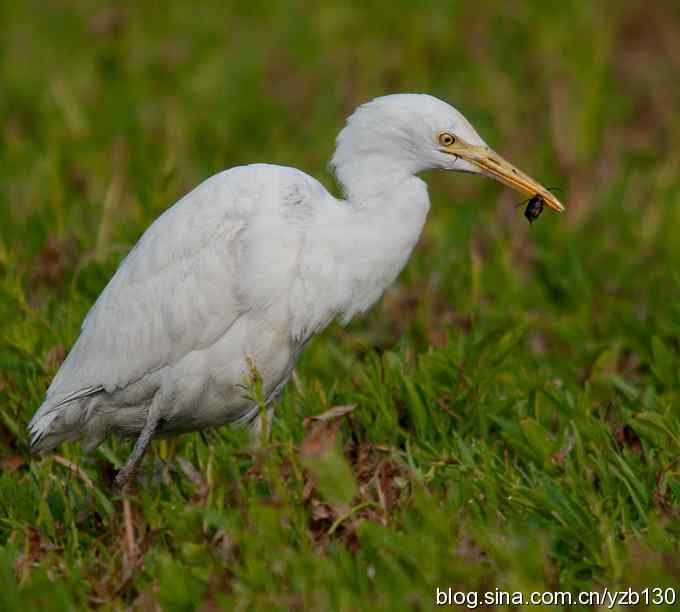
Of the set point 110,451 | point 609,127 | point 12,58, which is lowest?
point 110,451

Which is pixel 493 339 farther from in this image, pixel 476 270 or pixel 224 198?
pixel 224 198

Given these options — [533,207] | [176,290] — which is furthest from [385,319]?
[176,290]

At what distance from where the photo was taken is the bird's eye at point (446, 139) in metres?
4.23

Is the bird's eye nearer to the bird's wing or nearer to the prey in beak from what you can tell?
the prey in beak

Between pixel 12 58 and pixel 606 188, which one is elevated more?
pixel 12 58

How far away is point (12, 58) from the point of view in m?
10.1

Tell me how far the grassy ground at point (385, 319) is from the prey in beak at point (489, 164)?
79 centimetres

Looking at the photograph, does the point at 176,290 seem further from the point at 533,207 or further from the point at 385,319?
the point at 385,319

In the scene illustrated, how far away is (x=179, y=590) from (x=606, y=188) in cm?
500

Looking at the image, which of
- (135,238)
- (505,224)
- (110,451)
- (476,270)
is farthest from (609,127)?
(110,451)

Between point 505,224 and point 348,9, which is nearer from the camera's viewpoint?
point 505,224

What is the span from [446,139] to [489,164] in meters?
0.16

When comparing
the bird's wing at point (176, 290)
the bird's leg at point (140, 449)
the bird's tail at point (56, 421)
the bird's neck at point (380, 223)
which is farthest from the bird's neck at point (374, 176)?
the bird's tail at point (56, 421)

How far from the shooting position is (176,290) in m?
4.41
